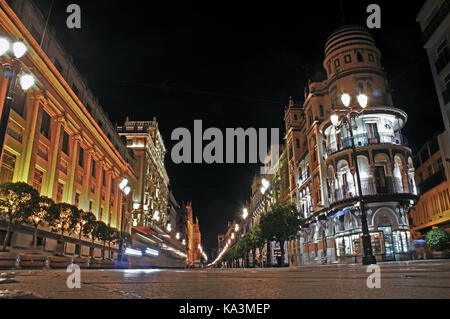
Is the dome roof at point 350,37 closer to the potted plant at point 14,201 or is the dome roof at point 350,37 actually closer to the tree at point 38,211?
the tree at point 38,211

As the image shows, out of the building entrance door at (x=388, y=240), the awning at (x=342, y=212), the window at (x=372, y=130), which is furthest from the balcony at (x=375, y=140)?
the building entrance door at (x=388, y=240)

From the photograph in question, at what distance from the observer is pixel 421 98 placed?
38688 millimetres

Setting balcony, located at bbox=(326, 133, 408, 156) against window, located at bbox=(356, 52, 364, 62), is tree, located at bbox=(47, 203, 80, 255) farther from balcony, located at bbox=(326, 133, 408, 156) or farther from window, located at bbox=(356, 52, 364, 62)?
window, located at bbox=(356, 52, 364, 62)

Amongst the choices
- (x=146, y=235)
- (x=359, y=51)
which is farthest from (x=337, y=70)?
(x=146, y=235)

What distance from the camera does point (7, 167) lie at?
22.8m

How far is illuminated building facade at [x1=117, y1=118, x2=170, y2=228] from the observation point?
61500 millimetres

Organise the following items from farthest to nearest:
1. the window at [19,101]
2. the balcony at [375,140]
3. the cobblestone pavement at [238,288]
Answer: the balcony at [375,140]
the window at [19,101]
the cobblestone pavement at [238,288]

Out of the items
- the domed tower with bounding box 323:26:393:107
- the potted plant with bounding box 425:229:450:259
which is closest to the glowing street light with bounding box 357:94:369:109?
the potted plant with bounding box 425:229:450:259

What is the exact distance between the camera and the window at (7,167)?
2218cm

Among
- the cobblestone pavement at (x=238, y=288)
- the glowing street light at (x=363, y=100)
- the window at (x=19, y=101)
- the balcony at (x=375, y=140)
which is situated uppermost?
the window at (x=19, y=101)

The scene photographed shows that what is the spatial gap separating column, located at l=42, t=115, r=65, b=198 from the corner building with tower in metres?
24.6

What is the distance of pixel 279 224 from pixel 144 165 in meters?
40.4

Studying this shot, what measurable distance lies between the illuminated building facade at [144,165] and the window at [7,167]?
3608 cm

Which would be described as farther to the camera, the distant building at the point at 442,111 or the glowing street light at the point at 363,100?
the distant building at the point at 442,111
